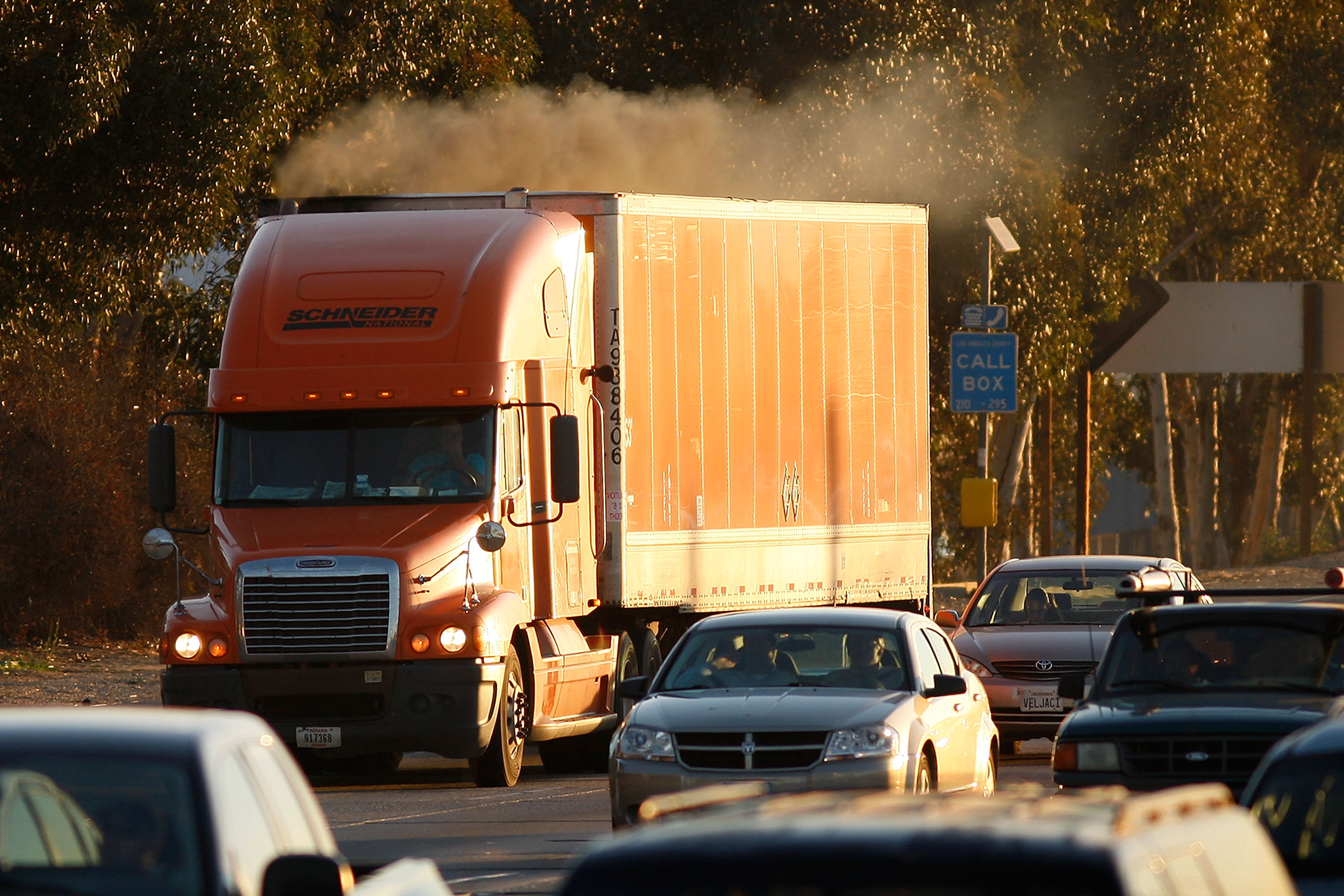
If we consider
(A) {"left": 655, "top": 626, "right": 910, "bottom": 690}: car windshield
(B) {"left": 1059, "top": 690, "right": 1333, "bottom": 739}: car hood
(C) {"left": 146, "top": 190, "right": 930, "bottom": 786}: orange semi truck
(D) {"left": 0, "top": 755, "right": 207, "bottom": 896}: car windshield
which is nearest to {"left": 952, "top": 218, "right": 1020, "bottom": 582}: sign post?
(C) {"left": 146, "top": 190, "right": 930, "bottom": 786}: orange semi truck

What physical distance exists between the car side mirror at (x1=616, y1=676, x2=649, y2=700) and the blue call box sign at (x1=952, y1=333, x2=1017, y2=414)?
15.3 m

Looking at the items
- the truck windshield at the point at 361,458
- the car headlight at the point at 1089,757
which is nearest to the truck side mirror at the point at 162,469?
the truck windshield at the point at 361,458

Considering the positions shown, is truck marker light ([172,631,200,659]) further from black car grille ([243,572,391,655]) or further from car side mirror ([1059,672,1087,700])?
car side mirror ([1059,672,1087,700])

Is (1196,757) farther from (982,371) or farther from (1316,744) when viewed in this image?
(982,371)

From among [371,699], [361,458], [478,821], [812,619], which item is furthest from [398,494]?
[812,619]

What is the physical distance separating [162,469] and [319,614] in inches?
74.2

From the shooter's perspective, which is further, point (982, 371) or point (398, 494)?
point (982, 371)

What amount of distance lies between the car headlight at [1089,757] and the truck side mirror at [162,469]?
729 centimetres

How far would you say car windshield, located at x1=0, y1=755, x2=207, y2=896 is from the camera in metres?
5.29

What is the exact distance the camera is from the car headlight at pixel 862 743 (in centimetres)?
1185

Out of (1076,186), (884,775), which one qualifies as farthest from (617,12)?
(884,775)

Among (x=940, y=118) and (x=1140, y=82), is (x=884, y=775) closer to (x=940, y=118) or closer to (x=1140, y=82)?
(x=940, y=118)

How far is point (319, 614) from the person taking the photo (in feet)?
50.1

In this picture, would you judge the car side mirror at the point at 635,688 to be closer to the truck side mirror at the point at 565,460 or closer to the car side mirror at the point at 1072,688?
the car side mirror at the point at 1072,688
